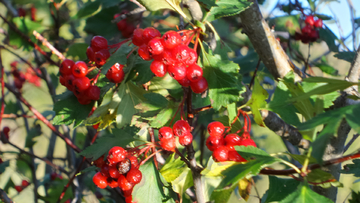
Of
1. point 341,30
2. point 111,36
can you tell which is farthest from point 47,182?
point 341,30

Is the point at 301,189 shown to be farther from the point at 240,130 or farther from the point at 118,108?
the point at 118,108

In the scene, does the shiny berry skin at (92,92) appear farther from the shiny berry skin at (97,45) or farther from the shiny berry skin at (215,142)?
the shiny berry skin at (215,142)

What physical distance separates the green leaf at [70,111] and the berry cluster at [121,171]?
0.16 meters

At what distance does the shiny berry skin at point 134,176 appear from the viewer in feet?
1.88

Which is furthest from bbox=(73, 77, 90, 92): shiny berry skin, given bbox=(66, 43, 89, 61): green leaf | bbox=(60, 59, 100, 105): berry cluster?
bbox=(66, 43, 89, 61): green leaf

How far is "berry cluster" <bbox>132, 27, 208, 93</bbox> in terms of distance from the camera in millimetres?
547

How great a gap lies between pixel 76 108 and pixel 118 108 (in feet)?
0.44

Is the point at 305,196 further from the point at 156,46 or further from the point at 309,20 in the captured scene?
the point at 309,20

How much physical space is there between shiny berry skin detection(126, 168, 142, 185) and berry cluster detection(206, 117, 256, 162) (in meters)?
0.18

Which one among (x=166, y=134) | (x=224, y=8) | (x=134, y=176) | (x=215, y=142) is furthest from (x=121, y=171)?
(x=224, y=8)

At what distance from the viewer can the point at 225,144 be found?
0.62m

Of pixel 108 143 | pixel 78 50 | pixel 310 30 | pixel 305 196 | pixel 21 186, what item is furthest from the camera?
pixel 21 186

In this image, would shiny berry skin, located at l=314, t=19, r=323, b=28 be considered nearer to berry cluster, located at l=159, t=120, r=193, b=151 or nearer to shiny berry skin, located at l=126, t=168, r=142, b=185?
berry cluster, located at l=159, t=120, r=193, b=151

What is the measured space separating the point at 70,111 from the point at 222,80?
1.45 feet
